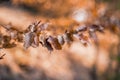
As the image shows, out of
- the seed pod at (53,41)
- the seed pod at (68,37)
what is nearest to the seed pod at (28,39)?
the seed pod at (53,41)

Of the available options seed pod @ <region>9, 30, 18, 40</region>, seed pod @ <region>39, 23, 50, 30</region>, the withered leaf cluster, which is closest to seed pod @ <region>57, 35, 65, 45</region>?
the withered leaf cluster

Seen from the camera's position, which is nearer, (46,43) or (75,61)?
(46,43)

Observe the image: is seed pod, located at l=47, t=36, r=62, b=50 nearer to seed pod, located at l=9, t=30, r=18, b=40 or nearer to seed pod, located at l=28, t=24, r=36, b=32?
seed pod, located at l=28, t=24, r=36, b=32

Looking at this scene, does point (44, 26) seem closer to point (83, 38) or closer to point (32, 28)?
point (32, 28)

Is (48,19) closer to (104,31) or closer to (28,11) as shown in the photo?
(28,11)

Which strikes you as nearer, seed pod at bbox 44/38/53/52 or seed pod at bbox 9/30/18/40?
seed pod at bbox 44/38/53/52

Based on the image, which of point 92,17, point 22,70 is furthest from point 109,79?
point 22,70

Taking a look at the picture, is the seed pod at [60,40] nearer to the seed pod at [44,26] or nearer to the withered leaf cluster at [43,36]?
the withered leaf cluster at [43,36]
